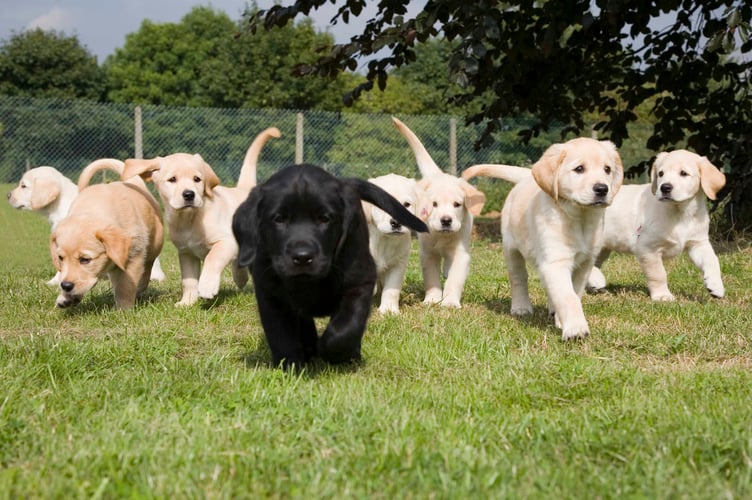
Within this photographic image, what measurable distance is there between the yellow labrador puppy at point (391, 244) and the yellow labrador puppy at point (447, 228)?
0.14 meters

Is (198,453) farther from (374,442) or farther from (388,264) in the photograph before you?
(388,264)

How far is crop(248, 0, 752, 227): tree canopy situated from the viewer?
7.56 metres

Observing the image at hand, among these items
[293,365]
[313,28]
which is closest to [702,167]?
[293,365]

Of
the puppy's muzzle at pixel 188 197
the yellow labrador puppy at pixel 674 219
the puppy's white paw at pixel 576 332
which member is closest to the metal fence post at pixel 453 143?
the yellow labrador puppy at pixel 674 219

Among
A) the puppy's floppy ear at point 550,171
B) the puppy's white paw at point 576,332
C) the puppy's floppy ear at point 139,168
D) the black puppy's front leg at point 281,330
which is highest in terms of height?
the puppy's floppy ear at point 550,171

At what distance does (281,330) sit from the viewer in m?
3.44

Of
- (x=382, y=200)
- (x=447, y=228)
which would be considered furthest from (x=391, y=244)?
(x=382, y=200)

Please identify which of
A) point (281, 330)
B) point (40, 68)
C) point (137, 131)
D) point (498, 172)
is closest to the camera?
point (281, 330)

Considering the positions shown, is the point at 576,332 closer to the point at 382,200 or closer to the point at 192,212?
the point at 382,200

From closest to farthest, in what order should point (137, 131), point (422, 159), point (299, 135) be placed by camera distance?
point (422, 159), point (137, 131), point (299, 135)

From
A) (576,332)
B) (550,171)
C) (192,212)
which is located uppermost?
(550,171)

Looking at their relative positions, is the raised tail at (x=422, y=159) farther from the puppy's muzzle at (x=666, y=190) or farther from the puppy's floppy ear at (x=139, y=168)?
the puppy's floppy ear at (x=139, y=168)

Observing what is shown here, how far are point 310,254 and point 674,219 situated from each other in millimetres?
3906

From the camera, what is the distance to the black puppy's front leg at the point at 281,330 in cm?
341
